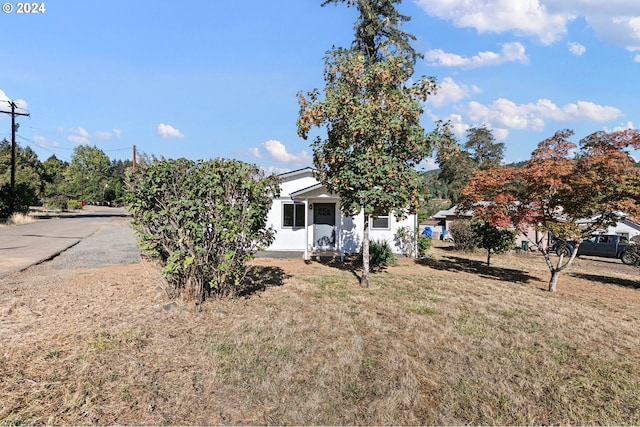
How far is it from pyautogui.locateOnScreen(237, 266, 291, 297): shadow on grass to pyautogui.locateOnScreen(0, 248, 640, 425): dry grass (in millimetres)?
382

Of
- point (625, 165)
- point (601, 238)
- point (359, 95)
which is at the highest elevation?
point (359, 95)

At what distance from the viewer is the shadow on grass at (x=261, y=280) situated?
7156mm

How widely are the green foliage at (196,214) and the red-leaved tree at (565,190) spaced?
663cm

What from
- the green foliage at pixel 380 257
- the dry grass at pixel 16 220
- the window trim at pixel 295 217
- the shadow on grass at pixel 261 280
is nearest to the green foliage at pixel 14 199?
the dry grass at pixel 16 220

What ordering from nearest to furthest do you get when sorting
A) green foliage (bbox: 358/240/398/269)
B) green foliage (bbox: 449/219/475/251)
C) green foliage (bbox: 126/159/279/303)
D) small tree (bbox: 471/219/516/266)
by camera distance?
1. green foliage (bbox: 126/159/279/303)
2. small tree (bbox: 471/219/516/266)
3. green foliage (bbox: 358/240/398/269)
4. green foliage (bbox: 449/219/475/251)

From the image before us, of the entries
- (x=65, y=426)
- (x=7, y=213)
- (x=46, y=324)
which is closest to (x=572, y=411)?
(x=65, y=426)

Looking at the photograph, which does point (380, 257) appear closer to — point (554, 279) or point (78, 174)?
point (554, 279)

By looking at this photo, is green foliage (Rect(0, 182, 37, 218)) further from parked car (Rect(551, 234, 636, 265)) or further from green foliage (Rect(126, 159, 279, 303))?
parked car (Rect(551, 234, 636, 265))

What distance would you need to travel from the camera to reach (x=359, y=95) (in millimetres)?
8320

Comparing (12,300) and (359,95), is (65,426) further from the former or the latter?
(359,95)

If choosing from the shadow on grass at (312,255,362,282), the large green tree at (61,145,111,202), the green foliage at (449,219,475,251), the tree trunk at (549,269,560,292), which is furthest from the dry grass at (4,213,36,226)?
the large green tree at (61,145,111,202)

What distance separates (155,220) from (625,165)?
33.2 feet

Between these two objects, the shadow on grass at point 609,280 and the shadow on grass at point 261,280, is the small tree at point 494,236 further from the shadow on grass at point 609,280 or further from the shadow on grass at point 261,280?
the shadow on grass at point 261,280

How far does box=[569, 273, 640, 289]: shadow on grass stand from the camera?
33.6ft
